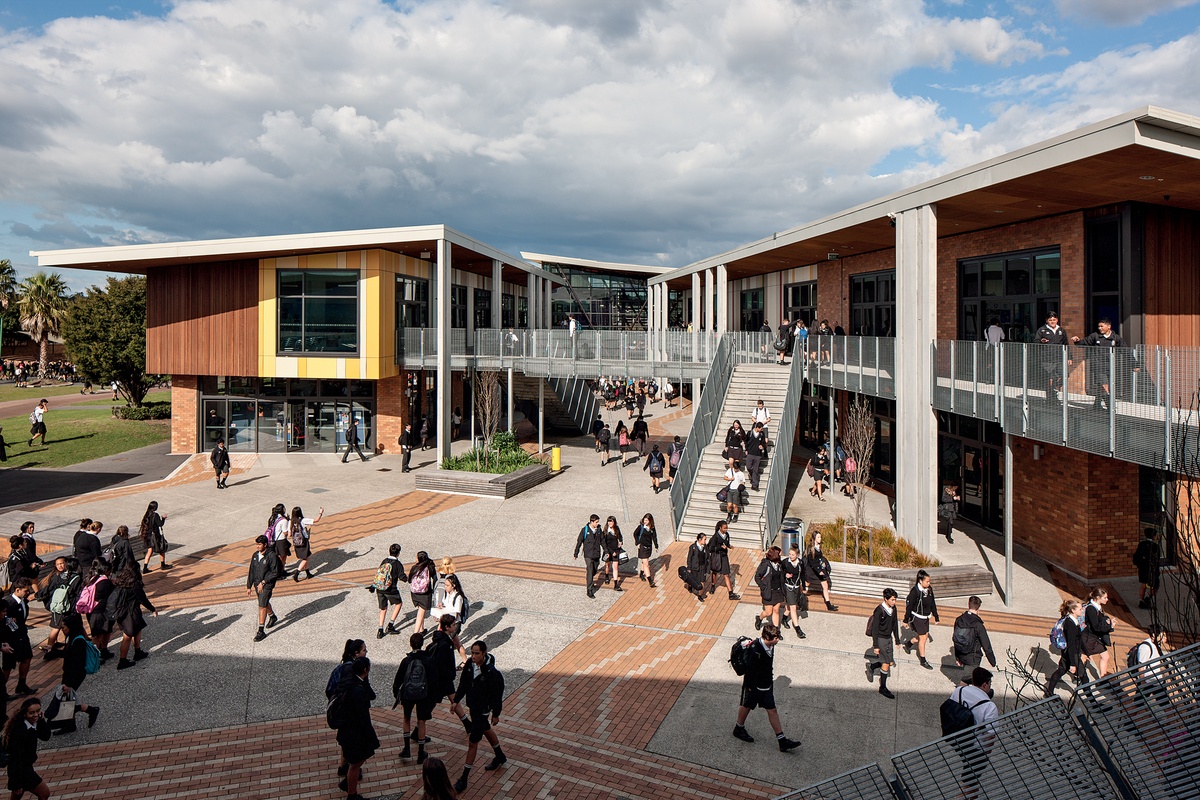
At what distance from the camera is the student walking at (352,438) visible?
27.2 metres

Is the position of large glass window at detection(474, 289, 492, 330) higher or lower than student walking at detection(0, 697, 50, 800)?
higher

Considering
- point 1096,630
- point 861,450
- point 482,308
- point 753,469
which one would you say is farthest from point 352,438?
point 1096,630

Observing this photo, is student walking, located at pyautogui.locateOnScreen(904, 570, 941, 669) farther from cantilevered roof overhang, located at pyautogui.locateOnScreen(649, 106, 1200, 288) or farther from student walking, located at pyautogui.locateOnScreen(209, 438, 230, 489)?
student walking, located at pyautogui.locateOnScreen(209, 438, 230, 489)

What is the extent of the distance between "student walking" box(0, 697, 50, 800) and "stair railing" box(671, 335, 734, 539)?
40.8 ft

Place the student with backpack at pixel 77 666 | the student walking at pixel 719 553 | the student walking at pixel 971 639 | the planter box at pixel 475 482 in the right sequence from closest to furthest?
1. the student with backpack at pixel 77 666
2. the student walking at pixel 971 639
3. the student walking at pixel 719 553
4. the planter box at pixel 475 482

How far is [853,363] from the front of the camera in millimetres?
20000

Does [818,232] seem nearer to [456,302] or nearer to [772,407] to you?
[772,407]

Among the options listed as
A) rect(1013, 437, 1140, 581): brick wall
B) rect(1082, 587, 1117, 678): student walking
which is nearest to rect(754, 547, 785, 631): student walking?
rect(1082, 587, 1117, 678): student walking

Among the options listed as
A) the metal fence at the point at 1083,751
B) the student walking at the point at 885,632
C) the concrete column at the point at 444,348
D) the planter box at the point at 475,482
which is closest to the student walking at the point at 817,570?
the student walking at the point at 885,632

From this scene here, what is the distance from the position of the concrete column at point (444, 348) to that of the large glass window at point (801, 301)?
45.2 ft

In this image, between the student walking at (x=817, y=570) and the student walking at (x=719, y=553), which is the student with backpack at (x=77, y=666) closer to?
the student walking at (x=719, y=553)

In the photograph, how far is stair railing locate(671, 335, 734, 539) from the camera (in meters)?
17.5

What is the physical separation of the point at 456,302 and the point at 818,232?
→ 62.9 feet

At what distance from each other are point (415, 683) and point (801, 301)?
2556 centimetres
